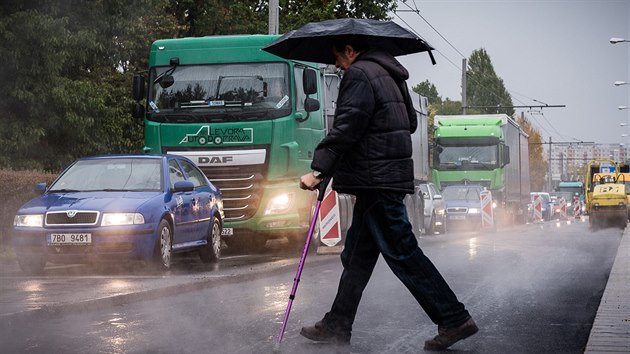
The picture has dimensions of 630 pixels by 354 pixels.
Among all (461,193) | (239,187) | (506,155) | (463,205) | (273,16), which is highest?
(273,16)

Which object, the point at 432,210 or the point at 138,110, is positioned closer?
the point at 138,110

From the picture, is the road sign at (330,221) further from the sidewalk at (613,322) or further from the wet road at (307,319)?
the sidewalk at (613,322)

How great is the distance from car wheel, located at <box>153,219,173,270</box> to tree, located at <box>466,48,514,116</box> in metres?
102

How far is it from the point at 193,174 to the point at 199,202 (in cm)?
70

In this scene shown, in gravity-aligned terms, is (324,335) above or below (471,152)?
below

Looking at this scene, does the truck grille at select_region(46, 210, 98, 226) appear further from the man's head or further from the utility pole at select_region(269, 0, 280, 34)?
the utility pole at select_region(269, 0, 280, 34)

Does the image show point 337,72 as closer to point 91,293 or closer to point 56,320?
point 91,293

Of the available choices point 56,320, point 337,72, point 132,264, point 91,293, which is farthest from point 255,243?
point 56,320

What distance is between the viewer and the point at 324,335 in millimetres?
7316

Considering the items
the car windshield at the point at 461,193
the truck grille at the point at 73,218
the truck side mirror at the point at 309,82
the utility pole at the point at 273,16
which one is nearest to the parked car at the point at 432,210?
the car windshield at the point at 461,193

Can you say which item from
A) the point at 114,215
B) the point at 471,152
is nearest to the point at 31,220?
the point at 114,215

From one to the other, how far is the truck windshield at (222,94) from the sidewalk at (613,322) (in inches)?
260

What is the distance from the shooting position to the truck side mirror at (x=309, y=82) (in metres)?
17.6

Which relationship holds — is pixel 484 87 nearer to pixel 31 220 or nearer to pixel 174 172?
pixel 174 172
